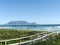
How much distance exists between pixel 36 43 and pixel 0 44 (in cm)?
262

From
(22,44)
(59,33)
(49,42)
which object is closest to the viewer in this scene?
(22,44)

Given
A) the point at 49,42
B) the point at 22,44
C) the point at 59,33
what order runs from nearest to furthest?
the point at 22,44 < the point at 49,42 < the point at 59,33

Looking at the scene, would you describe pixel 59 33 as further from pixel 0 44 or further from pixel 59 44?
pixel 0 44

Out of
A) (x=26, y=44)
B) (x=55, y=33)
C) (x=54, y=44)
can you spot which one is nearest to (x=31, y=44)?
(x=26, y=44)

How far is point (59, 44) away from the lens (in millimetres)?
12047

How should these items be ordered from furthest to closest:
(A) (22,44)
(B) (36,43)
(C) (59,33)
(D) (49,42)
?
1. (C) (59,33)
2. (D) (49,42)
3. (B) (36,43)
4. (A) (22,44)

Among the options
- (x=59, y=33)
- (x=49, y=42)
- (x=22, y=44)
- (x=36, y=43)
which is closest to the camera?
(x=22, y=44)

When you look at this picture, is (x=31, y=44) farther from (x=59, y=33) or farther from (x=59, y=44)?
(x=59, y=33)

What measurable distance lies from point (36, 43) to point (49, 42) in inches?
47.2

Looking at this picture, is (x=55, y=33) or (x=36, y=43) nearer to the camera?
(x=36, y=43)

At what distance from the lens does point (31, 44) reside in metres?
10.6

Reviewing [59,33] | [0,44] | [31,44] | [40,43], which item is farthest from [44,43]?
[59,33]

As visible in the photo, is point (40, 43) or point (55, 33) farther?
point (55, 33)

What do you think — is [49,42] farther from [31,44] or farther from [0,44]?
[0,44]
